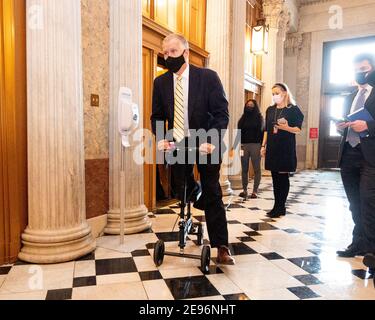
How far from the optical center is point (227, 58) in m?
6.59

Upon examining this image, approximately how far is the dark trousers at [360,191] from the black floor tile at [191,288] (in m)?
1.30

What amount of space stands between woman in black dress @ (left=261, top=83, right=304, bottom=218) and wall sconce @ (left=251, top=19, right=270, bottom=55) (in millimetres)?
4749

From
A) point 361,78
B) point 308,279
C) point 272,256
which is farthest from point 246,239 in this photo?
point 361,78

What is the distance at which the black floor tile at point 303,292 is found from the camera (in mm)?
2309

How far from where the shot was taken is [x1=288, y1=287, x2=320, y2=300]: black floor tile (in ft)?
7.57

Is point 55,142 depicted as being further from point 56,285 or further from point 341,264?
point 341,264

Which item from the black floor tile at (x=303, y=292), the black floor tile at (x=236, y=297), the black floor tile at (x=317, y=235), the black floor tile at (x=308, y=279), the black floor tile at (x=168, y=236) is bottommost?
the black floor tile at (x=317, y=235)

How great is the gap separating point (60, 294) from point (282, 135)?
3394 millimetres

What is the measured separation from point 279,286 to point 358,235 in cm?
120

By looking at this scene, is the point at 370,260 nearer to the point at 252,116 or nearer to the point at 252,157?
the point at 252,157

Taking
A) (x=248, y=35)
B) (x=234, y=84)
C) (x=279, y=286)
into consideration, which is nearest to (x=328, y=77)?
(x=248, y=35)

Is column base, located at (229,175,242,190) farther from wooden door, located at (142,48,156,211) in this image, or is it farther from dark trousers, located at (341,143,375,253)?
dark trousers, located at (341,143,375,253)

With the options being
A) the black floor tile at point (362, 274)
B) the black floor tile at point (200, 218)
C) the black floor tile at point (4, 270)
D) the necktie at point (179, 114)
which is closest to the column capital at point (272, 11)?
the black floor tile at point (200, 218)

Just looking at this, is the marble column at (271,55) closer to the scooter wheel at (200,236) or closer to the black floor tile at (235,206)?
the black floor tile at (235,206)
